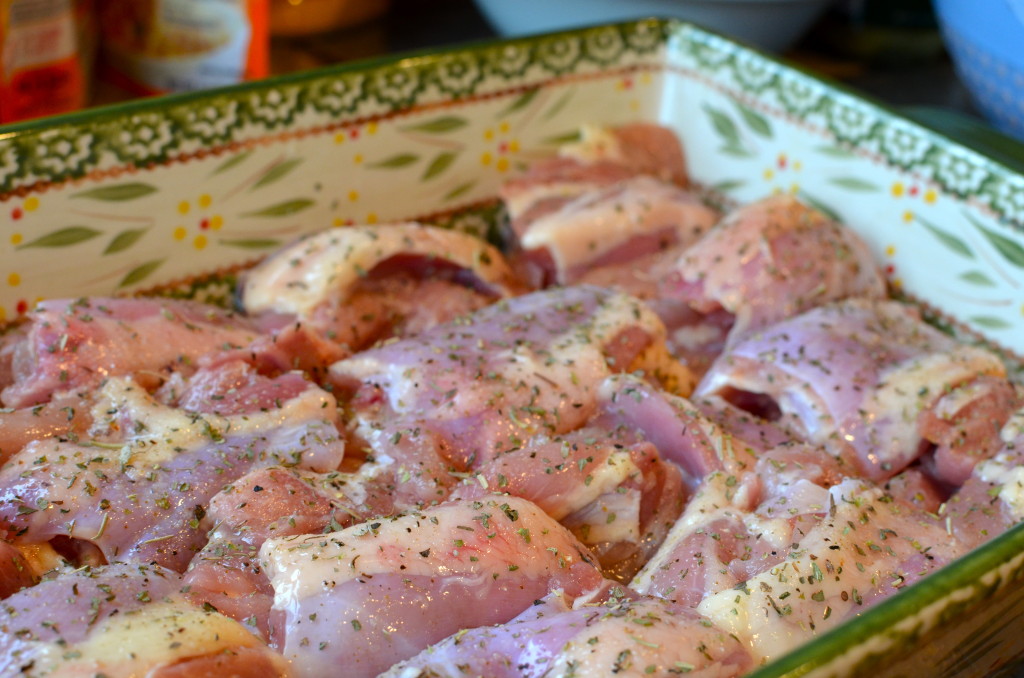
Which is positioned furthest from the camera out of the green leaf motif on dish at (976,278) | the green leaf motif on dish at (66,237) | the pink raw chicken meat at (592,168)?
the pink raw chicken meat at (592,168)

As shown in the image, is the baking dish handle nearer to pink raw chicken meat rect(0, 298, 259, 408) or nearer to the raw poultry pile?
the raw poultry pile

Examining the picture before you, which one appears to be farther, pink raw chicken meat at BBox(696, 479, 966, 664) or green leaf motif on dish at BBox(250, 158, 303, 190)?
green leaf motif on dish at BBox(250, 158, 303, 190)

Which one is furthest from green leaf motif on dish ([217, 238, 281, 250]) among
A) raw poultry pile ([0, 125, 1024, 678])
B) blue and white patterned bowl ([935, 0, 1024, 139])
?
blue and white patterned bowl ([935, 0, 1024, 139])

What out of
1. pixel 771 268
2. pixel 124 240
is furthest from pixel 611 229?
pixel 124 240

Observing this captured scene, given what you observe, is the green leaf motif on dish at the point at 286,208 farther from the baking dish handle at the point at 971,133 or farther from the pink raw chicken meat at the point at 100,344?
the baking dish handle at the point at 971,133

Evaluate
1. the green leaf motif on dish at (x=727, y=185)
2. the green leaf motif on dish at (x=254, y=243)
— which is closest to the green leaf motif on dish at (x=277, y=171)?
the green leaf motif on dish at (x=254, y=243)

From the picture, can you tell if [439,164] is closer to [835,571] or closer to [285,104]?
[285,104]

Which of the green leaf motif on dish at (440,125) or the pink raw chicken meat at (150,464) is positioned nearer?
the pink raw chicken meat at (150,464)
